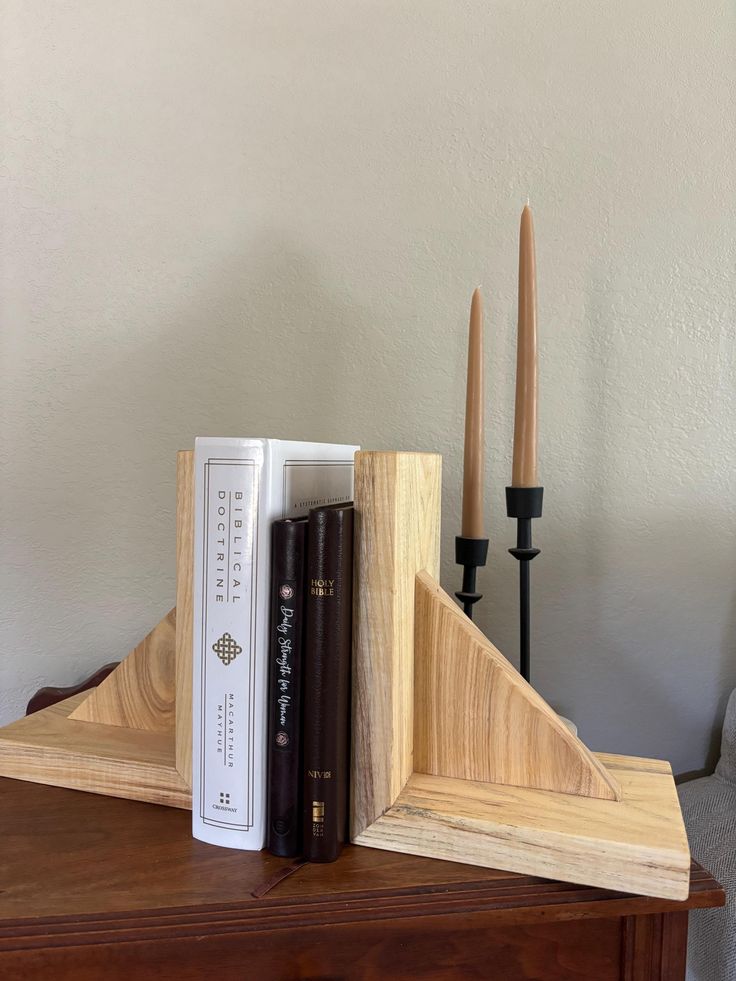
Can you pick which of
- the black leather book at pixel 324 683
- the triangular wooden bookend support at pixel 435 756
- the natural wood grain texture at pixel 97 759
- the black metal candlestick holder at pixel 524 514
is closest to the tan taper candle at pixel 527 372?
the black metal candlestick holder at pixel 524 514

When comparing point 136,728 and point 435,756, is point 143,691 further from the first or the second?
point 435,756

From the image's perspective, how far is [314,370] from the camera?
91 centimetres

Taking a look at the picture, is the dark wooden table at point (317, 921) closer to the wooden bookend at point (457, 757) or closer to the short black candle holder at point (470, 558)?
the wooden bookend at point (457, 757)

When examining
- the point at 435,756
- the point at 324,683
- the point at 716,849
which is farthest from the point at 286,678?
the point at 716,849

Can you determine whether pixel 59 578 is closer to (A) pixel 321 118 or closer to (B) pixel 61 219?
(B) pixel 61 219

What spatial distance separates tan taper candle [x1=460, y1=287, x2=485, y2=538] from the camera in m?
0.71

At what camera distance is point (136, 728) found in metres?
0.66

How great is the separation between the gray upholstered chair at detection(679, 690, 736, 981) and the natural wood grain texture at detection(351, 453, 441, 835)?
403mm

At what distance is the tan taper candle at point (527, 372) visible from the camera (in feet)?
2.24

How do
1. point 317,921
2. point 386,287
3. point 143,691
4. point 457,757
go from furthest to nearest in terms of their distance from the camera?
1. point 386,287
2. point 143,691
3. point 457,757
4. point 317,921

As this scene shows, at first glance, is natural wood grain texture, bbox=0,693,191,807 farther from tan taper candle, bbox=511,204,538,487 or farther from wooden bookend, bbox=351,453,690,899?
tan taper candle, bbox=511,204,538,487

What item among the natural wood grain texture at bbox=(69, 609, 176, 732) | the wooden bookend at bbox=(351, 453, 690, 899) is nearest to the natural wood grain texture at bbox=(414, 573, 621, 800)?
A: the wooden bookend at bbox=(351, 453, 690, 899)

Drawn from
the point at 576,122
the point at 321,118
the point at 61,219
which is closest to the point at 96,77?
the point at 61,219

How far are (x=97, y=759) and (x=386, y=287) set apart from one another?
0.61 meters
